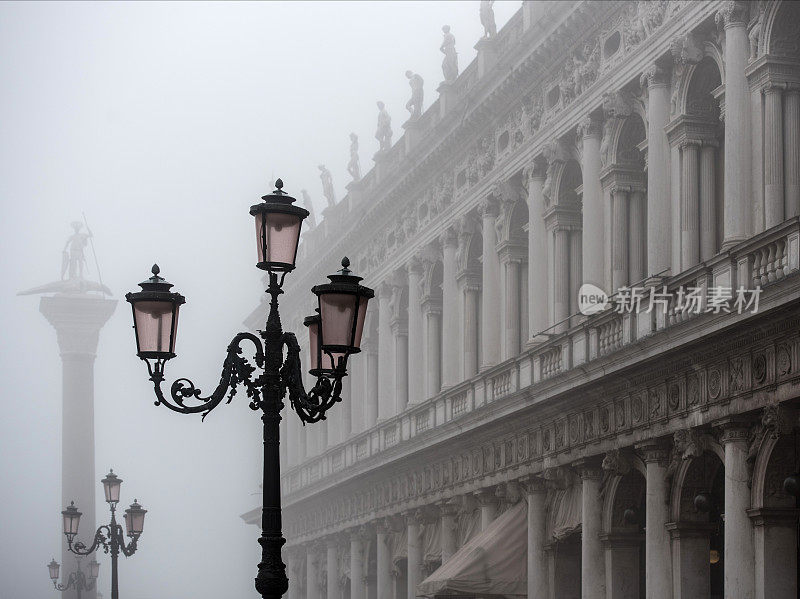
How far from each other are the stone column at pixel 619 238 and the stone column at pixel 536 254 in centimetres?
341

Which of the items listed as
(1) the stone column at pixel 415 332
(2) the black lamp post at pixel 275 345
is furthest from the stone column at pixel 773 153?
(1) the stone column at pixel 415 332

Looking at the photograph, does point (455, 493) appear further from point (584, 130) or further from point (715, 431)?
point (715, 431)

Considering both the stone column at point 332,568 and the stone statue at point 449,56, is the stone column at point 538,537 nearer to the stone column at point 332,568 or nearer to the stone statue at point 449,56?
the stone statue at point 449,56

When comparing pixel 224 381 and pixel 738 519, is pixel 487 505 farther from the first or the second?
pixel 224 381

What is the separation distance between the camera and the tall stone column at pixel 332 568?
48.3m

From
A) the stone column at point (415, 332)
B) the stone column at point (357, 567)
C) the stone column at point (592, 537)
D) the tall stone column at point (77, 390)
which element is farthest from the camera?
the tall stone column at point (77, 390)

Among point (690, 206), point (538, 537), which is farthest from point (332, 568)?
point (690, 206)

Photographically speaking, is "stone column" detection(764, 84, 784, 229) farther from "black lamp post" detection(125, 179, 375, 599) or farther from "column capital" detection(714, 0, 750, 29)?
"black lamp post" detection(125, 179, 375, 599)

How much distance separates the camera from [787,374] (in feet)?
70.9

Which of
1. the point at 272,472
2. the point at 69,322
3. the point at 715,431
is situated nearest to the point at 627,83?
the point at 715,431

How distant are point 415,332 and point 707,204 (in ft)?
54.1

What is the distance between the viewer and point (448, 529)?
37.0 m

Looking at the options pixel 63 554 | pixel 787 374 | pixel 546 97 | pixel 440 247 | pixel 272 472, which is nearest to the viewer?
pixel 272 472

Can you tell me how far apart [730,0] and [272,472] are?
13.4m
